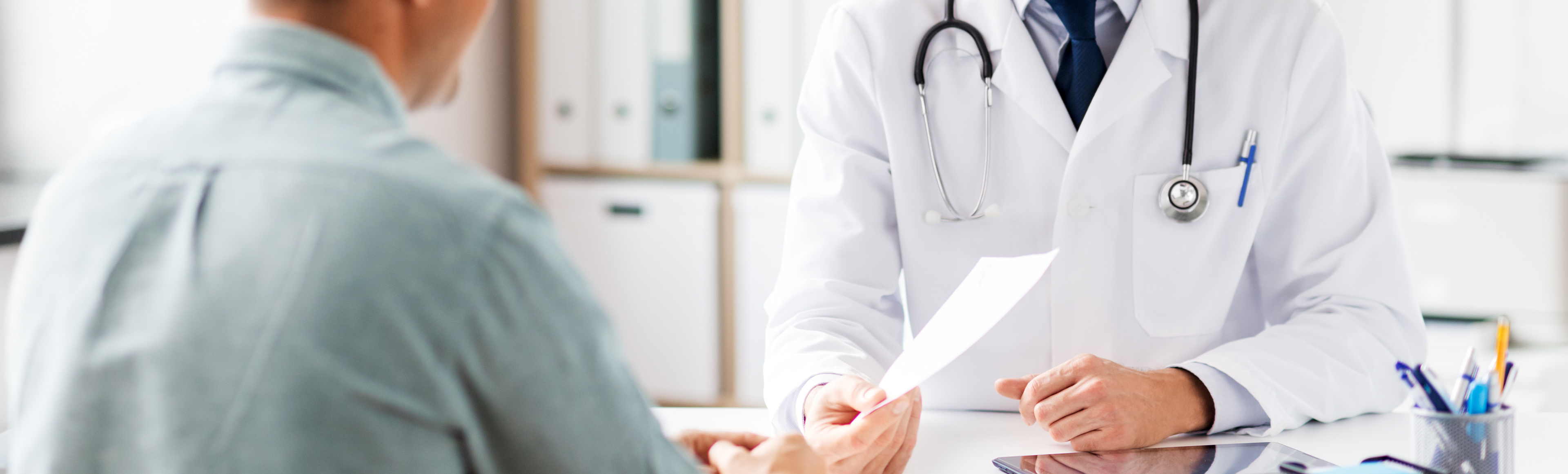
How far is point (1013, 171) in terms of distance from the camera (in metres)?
1.19

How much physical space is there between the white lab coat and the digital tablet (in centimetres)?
21

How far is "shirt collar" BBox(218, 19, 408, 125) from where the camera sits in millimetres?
543

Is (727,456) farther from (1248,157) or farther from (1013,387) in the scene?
(1248,157)

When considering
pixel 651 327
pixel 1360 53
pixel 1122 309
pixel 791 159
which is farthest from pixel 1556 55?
pixel 651 327

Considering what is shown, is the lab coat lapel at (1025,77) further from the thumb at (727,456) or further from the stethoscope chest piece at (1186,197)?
the thumb at (727,456)

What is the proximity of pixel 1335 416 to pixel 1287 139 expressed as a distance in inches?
11.7

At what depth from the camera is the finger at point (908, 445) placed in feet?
2.95

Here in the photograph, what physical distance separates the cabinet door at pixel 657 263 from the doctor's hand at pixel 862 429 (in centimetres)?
202

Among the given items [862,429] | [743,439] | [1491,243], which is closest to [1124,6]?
[862,429]

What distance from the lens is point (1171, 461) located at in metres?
0.90

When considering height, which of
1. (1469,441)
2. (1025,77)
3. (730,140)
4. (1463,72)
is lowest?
(730,140)

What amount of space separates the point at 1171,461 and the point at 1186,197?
1.14ft

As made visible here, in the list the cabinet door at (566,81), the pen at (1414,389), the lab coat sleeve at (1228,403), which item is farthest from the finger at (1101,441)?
the cabinet door at (566,81)

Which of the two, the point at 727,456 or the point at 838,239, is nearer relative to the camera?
the point at 727,456
